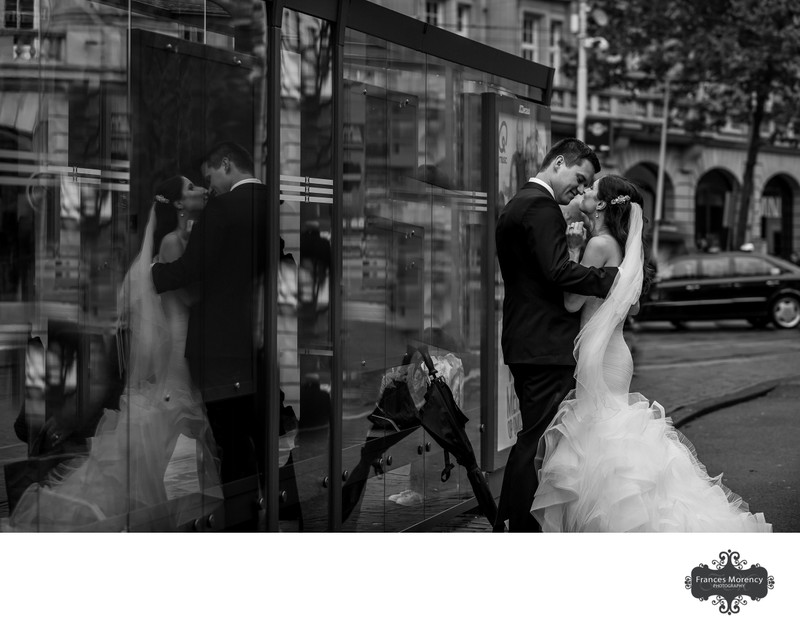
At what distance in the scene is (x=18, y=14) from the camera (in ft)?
13.6

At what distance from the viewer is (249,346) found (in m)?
4.82

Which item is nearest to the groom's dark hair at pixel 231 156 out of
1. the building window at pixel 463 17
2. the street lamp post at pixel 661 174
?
the building window at pixel 463 17

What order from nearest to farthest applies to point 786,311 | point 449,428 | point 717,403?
point 449,428 → point 717,403 → point 786,311

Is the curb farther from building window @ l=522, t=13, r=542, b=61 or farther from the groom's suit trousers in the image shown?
building window @ l=522, t=13, r=542, b=61

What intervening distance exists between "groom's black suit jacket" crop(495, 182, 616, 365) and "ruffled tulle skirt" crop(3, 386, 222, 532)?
1.40 meters

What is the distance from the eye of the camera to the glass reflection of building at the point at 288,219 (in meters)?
4.26

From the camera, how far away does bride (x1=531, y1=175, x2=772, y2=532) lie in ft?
17.0

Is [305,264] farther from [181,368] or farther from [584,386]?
[584,386]

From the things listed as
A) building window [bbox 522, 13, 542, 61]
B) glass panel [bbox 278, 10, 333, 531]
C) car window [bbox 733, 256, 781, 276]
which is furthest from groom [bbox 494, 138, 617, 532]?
building window [bbox 522, 13, 542, 61]

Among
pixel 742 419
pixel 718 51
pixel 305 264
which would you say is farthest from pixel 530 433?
pixel 718 51
